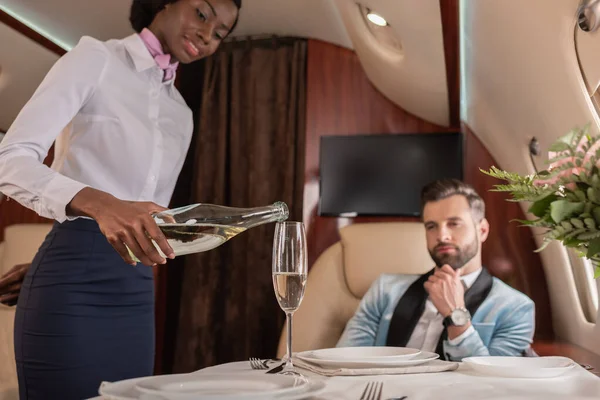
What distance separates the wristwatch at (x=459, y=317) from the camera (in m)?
1.70

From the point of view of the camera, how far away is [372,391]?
0.74 metres

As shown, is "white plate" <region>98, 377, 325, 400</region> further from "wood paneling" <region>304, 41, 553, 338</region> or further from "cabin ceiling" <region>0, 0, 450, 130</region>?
"wood paneling" <region>304, 41, 553, 338</region>

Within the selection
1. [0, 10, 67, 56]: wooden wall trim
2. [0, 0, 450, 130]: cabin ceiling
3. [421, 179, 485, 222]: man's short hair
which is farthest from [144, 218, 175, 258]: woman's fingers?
[0, 10, 67, 56]: wooden wall trim

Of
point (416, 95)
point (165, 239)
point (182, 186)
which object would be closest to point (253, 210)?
point (165, 239)

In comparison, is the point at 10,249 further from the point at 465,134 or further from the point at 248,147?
the point at 465,134

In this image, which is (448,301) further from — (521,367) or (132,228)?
(132,228)

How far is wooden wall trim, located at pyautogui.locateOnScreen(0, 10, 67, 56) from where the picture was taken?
292cm

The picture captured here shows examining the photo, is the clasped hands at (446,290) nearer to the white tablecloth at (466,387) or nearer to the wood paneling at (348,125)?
the white tablecloth at (466,387)

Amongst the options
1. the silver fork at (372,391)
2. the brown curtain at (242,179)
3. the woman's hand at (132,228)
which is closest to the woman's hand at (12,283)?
the woman's hand at (132,228)

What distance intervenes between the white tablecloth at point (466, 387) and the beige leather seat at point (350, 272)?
1356mm

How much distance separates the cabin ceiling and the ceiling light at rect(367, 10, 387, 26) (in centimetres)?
5

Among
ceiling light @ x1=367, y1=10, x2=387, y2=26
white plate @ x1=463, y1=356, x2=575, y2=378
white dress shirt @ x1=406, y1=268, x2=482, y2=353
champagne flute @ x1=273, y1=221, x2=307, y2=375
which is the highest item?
ceiling light @ x1=367, y1=10, x2=387, y2=26

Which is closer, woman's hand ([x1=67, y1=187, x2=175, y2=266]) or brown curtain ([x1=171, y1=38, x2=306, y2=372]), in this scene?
woman's hand ([x1=67, y1=187, x2=175, y2=266])

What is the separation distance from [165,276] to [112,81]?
2.46m
